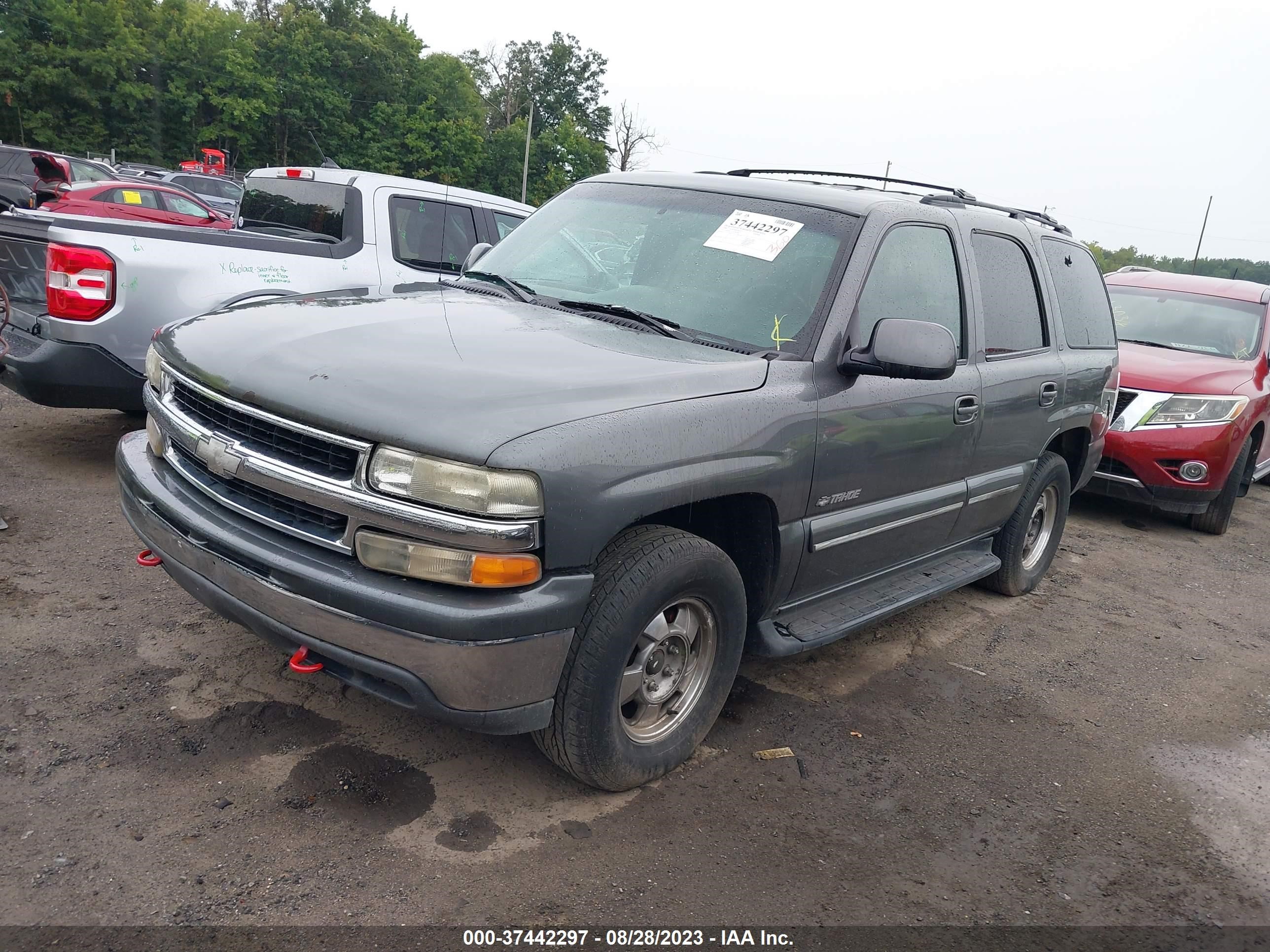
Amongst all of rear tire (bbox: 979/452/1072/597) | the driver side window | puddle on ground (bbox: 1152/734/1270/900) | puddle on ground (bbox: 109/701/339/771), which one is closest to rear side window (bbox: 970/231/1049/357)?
the driver side window

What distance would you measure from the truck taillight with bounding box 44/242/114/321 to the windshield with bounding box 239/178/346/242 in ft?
5.36

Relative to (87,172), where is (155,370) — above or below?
below

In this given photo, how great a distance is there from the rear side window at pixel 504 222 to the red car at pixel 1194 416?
4.79 meters

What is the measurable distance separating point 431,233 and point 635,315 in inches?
156

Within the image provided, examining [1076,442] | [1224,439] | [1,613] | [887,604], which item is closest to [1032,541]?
[1076,442]

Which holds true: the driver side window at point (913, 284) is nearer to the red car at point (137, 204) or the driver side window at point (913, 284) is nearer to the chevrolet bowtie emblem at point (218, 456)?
the chevrolet bowtie emblem at point (218, 456)

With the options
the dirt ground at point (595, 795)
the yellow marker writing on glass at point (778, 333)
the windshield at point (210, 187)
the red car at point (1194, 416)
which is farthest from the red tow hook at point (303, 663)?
the windshield at point (210, 187)

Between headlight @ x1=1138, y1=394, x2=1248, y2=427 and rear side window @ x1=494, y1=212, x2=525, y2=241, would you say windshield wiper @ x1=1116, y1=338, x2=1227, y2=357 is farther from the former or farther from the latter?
rear side window @ x1=494, y1=212, x2=525, y2=241

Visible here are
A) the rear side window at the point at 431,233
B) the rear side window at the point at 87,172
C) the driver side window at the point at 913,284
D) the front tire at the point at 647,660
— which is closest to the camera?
the front tire at the point at 647,660

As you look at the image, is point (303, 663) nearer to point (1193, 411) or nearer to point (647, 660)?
point (647, 660)

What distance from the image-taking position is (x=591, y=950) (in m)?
2.33

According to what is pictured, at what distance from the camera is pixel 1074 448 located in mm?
5395

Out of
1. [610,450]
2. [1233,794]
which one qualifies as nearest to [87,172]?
[610,450]

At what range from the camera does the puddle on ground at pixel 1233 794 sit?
10.2ft
